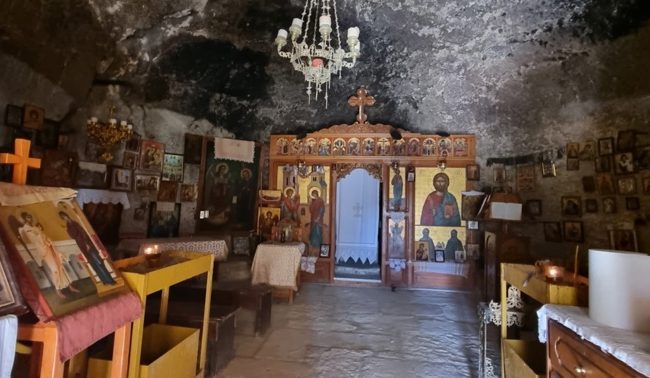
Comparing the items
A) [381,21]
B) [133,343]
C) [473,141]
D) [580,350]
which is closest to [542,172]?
[473,141]

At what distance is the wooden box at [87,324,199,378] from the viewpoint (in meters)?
1.99

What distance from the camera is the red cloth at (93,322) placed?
50.6 inches

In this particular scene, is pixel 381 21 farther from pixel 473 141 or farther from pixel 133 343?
pixel 133 343

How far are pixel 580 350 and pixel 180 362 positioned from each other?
235cm

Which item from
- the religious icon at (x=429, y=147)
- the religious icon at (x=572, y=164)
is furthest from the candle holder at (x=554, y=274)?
the religious icon at (x=429, y=147)

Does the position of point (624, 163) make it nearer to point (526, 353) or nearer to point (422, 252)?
point (526, 353)

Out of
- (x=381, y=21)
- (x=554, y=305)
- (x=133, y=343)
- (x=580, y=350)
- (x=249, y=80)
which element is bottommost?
(x=133, y=343)

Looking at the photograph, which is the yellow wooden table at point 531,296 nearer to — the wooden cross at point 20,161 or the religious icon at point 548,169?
the wooden cross at point 20,161

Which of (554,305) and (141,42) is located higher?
(141,42)

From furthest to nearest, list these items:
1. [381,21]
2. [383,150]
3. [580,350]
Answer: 1. [383,150]
2. [381,21]
3. [580,350]

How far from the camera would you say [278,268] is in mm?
5297

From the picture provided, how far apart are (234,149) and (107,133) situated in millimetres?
2345

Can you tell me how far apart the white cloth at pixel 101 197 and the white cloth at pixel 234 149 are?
178 centimetres

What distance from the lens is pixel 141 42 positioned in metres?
4.62
